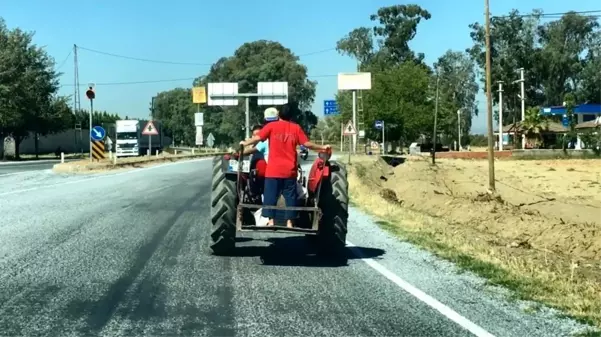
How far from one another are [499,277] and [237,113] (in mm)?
101184

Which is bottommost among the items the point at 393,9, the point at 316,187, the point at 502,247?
the point at 502,247

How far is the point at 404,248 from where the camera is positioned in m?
12.9

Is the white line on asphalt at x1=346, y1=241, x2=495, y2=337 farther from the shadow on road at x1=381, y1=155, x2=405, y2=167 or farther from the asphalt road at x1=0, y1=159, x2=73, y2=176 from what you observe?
the shadow on road at x1=381, y1=155, x2=405, y2=167

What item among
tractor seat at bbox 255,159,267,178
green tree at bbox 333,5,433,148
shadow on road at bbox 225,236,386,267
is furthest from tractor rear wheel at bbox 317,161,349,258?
green tree at bbox 333,5,433,148

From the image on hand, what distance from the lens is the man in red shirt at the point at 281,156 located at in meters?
10.5

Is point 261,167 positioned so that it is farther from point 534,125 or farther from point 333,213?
point 534,125

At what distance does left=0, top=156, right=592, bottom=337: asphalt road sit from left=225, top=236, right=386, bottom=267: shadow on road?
33mm

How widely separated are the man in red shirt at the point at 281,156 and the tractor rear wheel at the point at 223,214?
2.18ft

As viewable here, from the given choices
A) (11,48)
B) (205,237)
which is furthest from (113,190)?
(11,48)

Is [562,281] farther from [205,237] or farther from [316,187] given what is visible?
[205,237]

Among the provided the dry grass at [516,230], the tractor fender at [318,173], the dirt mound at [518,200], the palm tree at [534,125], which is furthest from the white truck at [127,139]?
the tractor fender at [318,173]

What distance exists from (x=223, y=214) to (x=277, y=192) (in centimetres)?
100

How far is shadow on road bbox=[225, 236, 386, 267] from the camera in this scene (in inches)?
437

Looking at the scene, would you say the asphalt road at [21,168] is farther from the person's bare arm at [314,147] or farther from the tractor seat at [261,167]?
the person's bare arm at [314,147]
